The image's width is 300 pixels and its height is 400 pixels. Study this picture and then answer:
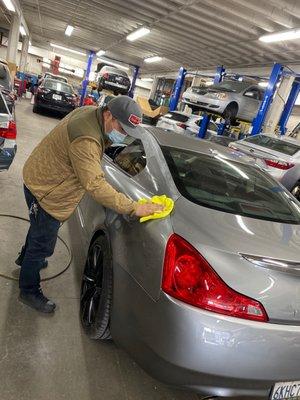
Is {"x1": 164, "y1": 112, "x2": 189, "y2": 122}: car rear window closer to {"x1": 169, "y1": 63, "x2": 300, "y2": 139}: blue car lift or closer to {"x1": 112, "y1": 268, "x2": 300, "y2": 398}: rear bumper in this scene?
{"x1": 169, "y1": 63, "x2": 300, "y2": 139}: blue car lift

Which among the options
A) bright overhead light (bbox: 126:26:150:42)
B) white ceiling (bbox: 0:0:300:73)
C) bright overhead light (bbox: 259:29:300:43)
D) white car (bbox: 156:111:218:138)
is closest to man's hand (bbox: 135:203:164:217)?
white ceiling (bbox: 0:0:300:73)

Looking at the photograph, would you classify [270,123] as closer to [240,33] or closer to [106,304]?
[240,33]

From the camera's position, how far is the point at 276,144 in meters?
8.68

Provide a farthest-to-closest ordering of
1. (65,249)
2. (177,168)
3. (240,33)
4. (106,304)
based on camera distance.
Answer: (240,33) → (65,249) → (177,168) → (106,304)

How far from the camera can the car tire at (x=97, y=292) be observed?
221 centimetres

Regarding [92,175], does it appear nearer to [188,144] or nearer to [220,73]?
[188,144]

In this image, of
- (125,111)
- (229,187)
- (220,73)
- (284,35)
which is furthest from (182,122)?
(125,111)

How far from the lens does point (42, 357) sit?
2197 mm

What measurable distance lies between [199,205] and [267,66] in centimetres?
1388

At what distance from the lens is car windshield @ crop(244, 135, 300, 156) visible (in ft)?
27.2

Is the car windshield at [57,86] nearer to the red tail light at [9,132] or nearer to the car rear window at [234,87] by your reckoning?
the car rear window at [234,87]

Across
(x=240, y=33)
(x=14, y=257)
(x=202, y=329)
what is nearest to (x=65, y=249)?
(x=14, y=257)

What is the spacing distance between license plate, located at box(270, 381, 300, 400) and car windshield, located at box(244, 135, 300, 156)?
7046mm

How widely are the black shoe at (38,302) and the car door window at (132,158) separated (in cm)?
114
